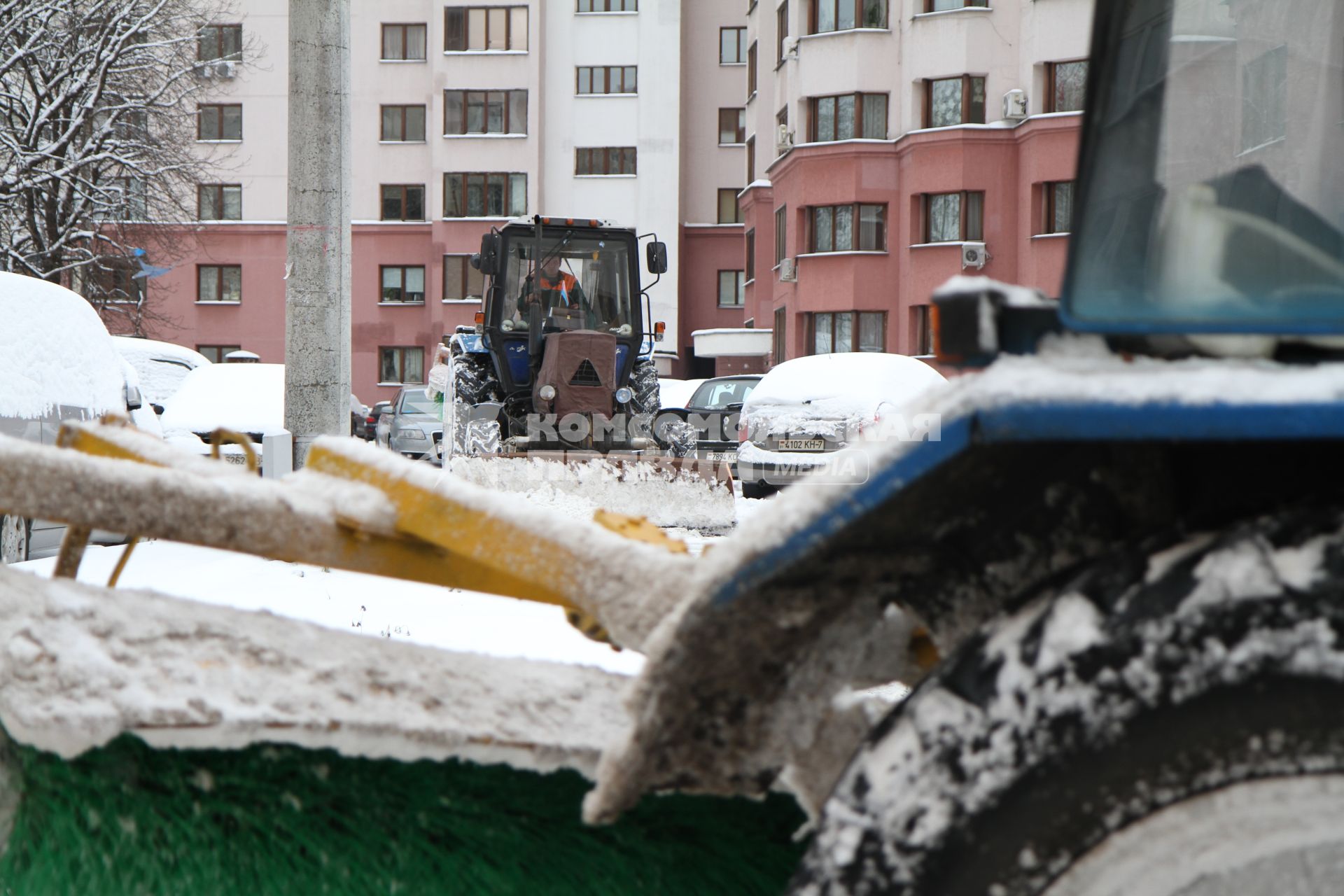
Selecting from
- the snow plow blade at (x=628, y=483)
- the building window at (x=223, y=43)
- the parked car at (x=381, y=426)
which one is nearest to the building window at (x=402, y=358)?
the building window at (x=223, y=43)

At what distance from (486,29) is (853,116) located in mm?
14806

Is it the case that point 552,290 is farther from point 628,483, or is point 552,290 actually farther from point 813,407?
point 628,483

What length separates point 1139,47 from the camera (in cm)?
128

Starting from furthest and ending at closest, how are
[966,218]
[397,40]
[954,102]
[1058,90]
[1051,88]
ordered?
1. [397,40]
2. [966,218]
3. [954,102]
4. [1051,88]
5. [1058,90]

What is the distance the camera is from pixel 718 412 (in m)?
18.1

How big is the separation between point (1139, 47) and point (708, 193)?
133 ft

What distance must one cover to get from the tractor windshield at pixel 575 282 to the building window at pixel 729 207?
29708 mm

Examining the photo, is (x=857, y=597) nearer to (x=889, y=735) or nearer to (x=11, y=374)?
(x=889, y=735)

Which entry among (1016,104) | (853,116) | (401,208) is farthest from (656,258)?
(401,208)

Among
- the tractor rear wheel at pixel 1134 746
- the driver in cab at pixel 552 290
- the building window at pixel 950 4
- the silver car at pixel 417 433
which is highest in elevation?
the building window at pixel 950 4

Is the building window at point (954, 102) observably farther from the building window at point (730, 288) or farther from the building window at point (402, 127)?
the building window at point (402, 127)

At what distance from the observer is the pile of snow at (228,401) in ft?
47.6

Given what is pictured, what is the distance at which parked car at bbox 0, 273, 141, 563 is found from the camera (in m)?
6.00

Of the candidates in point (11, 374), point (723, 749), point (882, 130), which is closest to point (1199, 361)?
point (723, 749)
